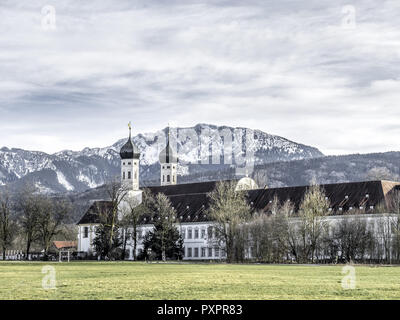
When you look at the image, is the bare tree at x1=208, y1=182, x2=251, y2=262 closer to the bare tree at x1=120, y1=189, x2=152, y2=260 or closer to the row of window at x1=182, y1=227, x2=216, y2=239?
the bare tree at x1=120, y1=189, x2=152, y2=260

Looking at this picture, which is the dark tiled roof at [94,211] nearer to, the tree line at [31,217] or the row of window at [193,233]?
the tree line at [31,217]

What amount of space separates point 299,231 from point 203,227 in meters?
35.8

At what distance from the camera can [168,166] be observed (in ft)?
474

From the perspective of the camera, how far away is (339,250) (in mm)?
76438

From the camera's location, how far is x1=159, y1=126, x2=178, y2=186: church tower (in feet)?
470

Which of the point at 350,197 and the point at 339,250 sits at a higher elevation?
the point at 350,197

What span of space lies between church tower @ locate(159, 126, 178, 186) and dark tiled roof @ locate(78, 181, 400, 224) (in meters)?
12.9

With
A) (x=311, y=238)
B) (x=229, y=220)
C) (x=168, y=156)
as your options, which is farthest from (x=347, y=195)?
(x=168, y=156)

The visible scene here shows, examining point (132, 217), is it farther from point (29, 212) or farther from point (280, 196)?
point (280, 196)
